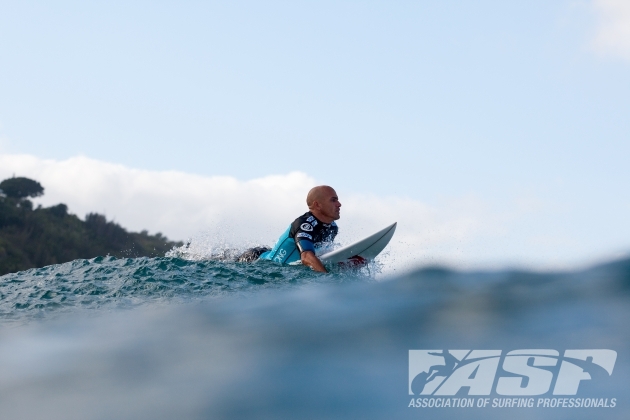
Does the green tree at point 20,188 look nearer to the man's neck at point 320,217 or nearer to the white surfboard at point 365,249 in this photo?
the white surfboard at point 365,249

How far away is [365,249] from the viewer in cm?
1040

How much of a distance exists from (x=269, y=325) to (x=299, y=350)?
0.55 meters

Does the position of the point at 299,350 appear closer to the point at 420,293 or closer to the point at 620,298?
the point at 420,293

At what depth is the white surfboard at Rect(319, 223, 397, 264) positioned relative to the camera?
9.83m

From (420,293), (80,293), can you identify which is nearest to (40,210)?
(80,293)

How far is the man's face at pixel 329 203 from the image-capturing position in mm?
9625

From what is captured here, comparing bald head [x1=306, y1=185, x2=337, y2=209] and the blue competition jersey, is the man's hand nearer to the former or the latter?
the blue competition jersey

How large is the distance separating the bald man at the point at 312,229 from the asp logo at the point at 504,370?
197 inches

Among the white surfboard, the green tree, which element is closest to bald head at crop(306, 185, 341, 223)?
the white surfboard

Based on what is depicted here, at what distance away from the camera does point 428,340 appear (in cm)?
447

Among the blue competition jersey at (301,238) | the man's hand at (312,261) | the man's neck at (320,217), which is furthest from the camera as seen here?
the man's neck at (320,217)

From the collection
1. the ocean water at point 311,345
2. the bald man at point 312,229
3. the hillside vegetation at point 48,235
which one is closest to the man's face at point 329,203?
the bald man at point 312,229

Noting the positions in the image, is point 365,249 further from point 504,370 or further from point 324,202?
point 504,370

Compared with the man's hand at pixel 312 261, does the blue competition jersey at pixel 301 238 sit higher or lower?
higher
